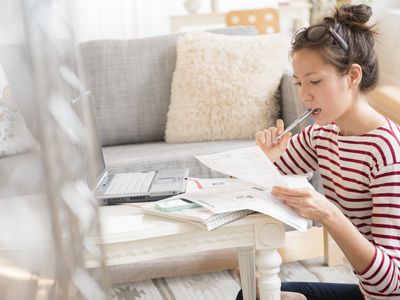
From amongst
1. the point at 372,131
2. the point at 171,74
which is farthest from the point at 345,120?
the point at 171,74

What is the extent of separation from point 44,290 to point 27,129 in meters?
0.05

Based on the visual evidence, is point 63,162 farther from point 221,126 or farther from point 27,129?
point 221,126

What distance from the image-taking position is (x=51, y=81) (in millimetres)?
184

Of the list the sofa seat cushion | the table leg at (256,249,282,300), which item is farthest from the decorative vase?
the table leg at (256,249,282,300)

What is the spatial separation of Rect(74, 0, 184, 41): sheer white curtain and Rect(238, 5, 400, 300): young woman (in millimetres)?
3121

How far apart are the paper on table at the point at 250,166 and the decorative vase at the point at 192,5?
119 inches

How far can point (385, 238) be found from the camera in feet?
3.53

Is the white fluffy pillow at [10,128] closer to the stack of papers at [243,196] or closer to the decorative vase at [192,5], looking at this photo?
the stack of papers at [243,196]

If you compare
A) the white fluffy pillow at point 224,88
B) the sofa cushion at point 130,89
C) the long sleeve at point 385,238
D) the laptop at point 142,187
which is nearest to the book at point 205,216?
the laptop at point 142,187

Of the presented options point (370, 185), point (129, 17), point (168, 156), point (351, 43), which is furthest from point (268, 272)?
point (129, 17)

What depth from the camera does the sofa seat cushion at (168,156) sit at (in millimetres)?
2066

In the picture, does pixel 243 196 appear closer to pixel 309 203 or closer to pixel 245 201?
pixel 245 201

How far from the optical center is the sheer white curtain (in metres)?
4.23

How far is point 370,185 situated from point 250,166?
0.24 meters
